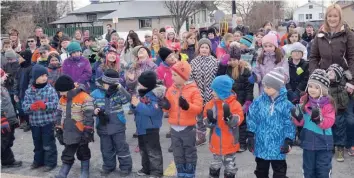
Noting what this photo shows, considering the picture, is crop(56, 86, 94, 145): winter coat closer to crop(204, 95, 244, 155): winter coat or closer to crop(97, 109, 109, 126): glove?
crop(97, 109, 109, 126): glove

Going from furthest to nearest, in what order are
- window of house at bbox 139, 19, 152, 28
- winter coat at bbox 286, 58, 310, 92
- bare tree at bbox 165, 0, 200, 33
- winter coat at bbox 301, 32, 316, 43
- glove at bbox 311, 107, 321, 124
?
window of house at bbox 139, 19, 152, 28 < bare tree at bbox 165, 0, 200, 33 < winter coat at bbox 301, 32, 316, 43 < winter coat at bbox 286, 58, 310, 92 < glove at bbox 311, 107, 321, 124

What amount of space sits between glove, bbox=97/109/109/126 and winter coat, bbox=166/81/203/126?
963mm

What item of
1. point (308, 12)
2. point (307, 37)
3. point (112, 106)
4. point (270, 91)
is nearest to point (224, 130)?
point (270, 91)

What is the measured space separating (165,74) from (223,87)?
2.00m

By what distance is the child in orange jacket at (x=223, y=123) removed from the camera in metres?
4.92

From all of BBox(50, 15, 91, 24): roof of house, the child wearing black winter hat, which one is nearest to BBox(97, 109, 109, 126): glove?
the child wearing black winter hat

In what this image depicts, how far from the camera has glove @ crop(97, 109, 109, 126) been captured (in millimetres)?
5527

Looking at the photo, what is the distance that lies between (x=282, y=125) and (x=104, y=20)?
4650 centimetres

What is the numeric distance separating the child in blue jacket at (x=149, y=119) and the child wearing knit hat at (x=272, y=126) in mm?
1394

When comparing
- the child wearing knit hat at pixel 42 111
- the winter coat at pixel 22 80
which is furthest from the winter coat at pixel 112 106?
the winter coat at pixel 22 80

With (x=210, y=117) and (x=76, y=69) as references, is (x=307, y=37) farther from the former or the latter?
(x=210, y=117)

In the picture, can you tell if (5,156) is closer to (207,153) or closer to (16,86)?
(16,86)

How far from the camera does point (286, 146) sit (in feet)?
14.9

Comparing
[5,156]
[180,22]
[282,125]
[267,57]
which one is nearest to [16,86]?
[5,156]
